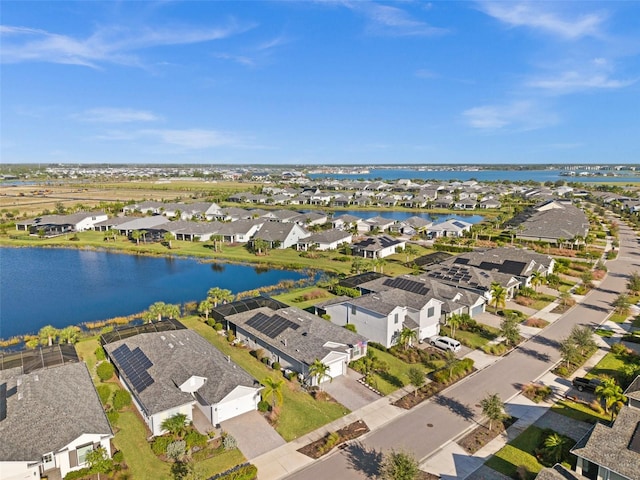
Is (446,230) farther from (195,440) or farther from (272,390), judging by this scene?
(195,440)

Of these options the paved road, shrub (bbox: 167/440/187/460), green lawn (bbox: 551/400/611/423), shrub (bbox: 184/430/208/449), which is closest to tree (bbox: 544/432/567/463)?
the paved road

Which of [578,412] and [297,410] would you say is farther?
[297,410]

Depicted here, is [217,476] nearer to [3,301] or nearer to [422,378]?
[422,378]

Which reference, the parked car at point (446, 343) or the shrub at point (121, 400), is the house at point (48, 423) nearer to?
the shrub at point (121, 400)

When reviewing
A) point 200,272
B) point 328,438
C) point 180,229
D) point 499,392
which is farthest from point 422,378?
point 180,229

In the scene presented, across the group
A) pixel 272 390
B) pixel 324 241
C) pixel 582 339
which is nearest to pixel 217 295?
pixel 272 390

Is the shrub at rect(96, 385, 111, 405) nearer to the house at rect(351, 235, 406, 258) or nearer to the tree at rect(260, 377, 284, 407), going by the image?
the tree at rect(260, 377, 284, 407)

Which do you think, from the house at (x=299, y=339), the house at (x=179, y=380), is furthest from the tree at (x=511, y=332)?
the house at (x=179, y=380)
